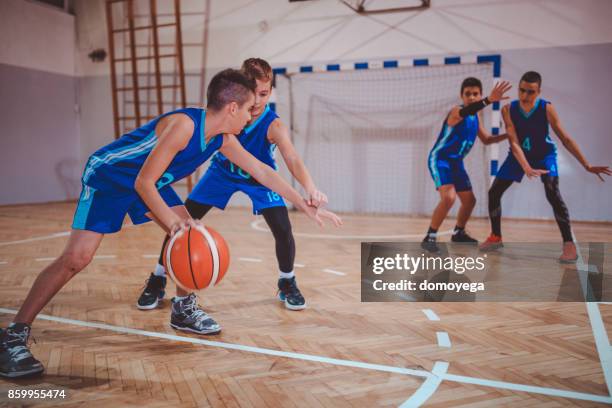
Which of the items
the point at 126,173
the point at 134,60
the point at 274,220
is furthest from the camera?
the point at 134,60

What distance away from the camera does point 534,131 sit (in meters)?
4.87

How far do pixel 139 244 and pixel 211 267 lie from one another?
3.61m

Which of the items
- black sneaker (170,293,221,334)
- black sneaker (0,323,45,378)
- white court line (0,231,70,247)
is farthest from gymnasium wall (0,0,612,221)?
black sneaker (0,323,45,378)

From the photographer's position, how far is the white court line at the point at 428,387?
6.15ft

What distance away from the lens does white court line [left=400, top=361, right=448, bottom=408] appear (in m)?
1.87

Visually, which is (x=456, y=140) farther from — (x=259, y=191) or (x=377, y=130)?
(x=377, y=130)

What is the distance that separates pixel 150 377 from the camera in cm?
213

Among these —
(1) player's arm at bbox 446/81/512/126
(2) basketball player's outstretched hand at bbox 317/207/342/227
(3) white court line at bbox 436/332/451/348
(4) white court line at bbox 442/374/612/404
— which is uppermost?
(1) player's arm at bbox 446/81/512/126

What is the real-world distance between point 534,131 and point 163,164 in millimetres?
3929

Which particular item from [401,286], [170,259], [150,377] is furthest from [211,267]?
[401,286]

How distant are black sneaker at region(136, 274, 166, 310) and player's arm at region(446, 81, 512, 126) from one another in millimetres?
3091

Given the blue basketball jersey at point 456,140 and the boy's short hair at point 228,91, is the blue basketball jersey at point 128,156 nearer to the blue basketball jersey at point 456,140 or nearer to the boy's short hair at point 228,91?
the boy's short hair at point 228,91

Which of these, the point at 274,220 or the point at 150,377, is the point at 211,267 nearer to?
the point at 150,377

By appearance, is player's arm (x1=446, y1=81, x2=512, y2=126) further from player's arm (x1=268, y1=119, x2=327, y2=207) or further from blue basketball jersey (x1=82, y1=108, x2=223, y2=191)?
blue basketball jersey (x1=82, y1=108, x2=223, y2=191)
